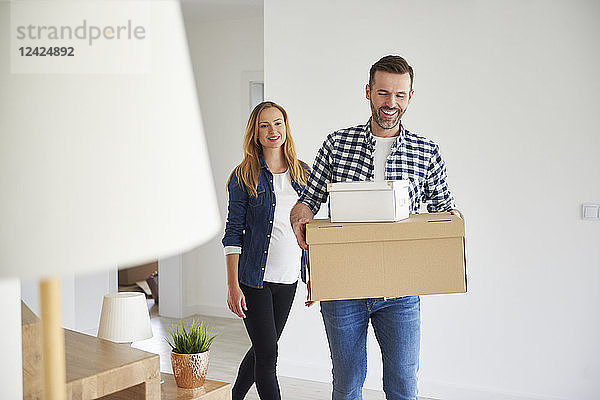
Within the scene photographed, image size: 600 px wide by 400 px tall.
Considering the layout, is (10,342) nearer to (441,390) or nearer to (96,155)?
(96,155)

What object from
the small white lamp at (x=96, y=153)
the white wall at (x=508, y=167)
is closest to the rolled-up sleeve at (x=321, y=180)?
the white wall at (x=508, y=167)

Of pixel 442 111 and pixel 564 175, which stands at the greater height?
pixel 442 111

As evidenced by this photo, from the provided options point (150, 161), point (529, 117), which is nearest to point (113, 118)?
point (150, 161)

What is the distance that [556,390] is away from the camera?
11.1ft

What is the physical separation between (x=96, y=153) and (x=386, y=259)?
1.39 metres

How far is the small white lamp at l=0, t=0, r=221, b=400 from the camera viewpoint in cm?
59

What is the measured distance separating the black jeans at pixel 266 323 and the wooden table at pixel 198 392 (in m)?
0.24

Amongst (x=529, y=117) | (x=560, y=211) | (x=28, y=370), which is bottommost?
(x=28, y=370)

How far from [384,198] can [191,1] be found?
3.55 m

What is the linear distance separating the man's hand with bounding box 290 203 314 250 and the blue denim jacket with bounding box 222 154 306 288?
51 cm

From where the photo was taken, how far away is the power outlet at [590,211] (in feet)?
10.6

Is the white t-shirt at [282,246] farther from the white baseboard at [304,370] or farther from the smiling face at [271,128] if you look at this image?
the white baseboard at [304,370]

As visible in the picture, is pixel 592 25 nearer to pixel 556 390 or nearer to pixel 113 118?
pixel 556 390

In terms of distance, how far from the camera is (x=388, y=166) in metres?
2.17
